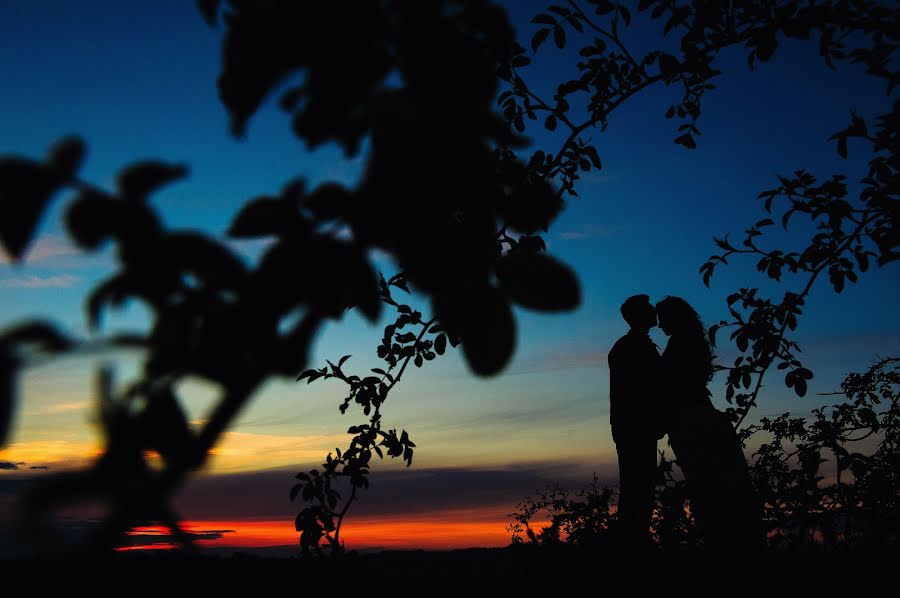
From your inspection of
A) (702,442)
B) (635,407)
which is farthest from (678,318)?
(702,442)

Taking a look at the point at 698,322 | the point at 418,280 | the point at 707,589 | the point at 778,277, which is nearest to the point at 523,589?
the point at 707,589

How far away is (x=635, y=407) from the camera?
6254 millimetres

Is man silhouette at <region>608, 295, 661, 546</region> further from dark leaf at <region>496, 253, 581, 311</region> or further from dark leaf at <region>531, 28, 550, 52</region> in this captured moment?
dark leaf at <region>496, 253, 581, 311</region>

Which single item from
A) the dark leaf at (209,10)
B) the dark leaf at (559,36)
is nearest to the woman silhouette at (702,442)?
the dark leaf at (559,36)

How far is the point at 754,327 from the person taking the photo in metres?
4.25

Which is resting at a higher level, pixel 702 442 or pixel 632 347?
pixel 632 347

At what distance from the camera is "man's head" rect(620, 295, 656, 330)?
21.3 feet

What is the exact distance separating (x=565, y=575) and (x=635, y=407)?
2303mm

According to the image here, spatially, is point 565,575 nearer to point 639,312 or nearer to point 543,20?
point 639,312

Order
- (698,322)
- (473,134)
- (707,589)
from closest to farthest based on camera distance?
(473,134) < (707,589) < (698,322)

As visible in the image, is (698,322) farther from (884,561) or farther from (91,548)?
(91,548)

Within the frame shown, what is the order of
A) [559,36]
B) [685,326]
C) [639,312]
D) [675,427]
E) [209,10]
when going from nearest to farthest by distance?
[209,10] → [559,36] → [675,427] → [685,326] → [639,312]

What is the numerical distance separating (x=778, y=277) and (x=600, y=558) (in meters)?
2.22

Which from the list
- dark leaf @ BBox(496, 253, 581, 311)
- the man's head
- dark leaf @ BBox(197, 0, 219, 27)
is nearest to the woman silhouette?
the man's head
